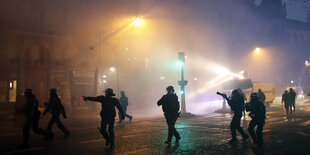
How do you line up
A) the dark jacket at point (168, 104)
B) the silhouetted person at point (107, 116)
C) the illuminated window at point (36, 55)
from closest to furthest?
1. the silhouetted person at point (107, 116)
2. the dark jacket at point (168, 104)
3. the illuminated window at point (36, 55)

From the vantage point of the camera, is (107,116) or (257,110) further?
(257,110)

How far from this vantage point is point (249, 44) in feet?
178

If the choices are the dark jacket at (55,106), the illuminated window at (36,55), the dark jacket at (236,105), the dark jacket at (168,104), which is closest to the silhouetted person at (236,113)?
the dark jacket at (236,105)

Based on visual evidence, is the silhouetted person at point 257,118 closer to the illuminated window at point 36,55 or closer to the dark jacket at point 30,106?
Result: the dark jacket at point 30,106

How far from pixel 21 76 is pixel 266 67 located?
162 ft

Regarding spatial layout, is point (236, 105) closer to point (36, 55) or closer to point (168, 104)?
point (168, 104)

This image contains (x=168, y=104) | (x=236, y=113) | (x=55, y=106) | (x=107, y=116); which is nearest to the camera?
(x=107, y=116)

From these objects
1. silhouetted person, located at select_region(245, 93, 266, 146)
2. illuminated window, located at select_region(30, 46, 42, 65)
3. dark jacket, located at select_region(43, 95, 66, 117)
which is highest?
illuminated window, located at select_region(30, 46, 42, 65)

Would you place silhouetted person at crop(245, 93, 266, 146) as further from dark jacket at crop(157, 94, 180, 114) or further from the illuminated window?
the illuminated window

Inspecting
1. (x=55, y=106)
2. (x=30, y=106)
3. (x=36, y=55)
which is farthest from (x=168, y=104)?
(x=36, y=55)

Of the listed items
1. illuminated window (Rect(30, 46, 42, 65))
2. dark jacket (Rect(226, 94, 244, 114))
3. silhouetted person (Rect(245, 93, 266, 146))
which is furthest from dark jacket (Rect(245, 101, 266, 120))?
illuminated window (Rect(30, 46, 42, 65))

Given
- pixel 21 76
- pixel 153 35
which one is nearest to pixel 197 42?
pixel 153 35

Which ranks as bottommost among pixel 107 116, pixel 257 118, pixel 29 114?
pixel 257 118

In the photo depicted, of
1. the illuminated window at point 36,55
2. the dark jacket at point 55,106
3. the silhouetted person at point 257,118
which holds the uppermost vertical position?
the illuminated window at point 36,55
